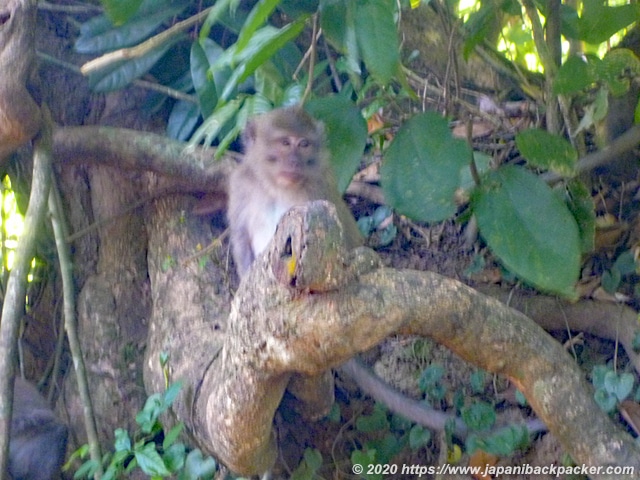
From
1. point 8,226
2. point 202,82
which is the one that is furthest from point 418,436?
point 8,226

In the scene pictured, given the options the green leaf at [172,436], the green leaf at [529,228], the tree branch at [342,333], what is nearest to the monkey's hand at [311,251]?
the tree branch at [342,333]

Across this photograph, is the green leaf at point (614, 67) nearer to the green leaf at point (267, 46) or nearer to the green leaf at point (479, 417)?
the green leaf at point (267, 46)

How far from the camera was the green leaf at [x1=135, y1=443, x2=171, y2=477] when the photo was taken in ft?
7.35

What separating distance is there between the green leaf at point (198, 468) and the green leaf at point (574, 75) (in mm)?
1389

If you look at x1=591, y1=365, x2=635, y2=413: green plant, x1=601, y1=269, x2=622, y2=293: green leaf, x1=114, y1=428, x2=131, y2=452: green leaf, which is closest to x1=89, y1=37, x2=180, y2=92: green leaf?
x1=114, y1=428, x2=131, y2=452: green leaf

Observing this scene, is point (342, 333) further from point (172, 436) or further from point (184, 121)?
point (184, 121)

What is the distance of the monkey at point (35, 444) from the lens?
2.67 meters

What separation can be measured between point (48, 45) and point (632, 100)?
2.13 metres

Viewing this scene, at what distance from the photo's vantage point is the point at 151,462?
2.25 metres

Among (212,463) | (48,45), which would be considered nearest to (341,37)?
(212,463)

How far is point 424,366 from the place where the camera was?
9.31ft

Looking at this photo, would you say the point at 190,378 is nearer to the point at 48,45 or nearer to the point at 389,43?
the point at 389,43

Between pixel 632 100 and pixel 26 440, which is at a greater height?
pixel 632 100

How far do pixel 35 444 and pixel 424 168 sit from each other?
5.22ft
